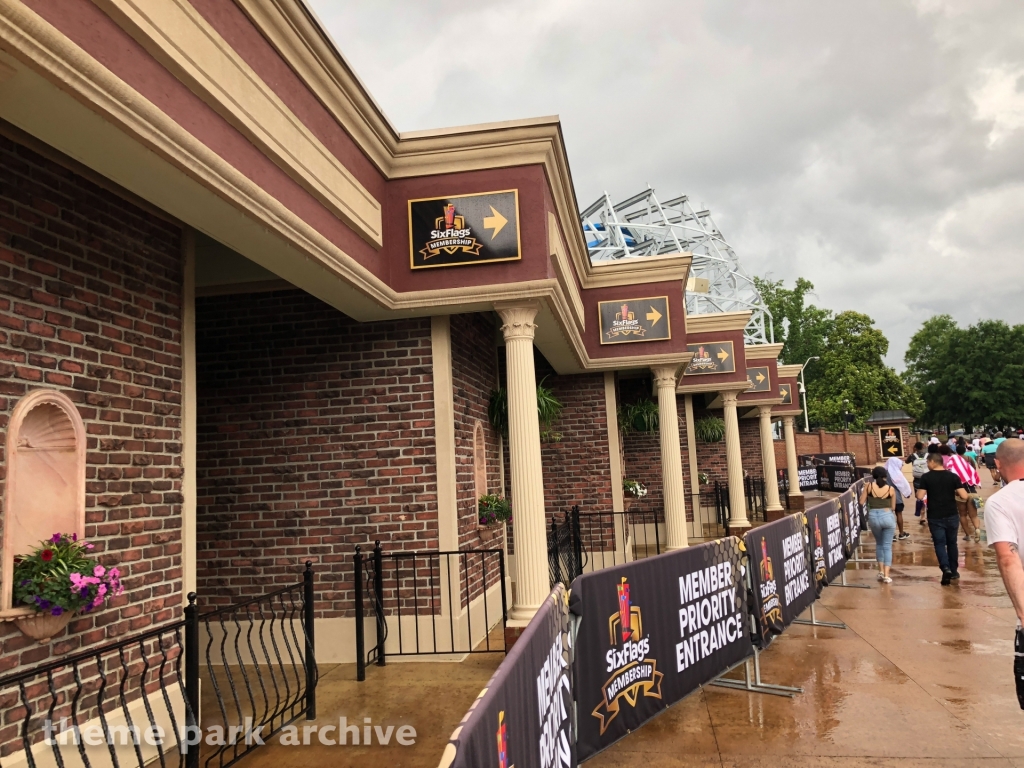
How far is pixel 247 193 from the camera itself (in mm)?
4309

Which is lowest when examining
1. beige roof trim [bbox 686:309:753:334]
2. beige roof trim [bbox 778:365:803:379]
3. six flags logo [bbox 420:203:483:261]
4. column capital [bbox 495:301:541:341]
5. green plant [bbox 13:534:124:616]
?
green plant [bbox 13:534:124:616]

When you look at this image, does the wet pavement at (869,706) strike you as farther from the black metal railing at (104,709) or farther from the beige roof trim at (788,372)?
the beige roof trim at (788,372)

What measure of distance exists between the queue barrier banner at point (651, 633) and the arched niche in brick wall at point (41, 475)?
296cm

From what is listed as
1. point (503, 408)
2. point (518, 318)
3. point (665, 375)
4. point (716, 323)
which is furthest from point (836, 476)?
point (518, 318)

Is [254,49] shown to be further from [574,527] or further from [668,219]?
[668,219]

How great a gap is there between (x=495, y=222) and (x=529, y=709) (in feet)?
16.2

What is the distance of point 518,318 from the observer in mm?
6965

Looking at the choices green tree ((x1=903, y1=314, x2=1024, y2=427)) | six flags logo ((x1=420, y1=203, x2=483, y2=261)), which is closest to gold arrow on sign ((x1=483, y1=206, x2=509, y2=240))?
six flags logo ((x1=420, y1=203, x2=483, y2=261))

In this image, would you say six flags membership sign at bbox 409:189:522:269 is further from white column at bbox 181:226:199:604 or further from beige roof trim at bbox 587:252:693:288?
beige roof trim at bbox 587:252:693:288

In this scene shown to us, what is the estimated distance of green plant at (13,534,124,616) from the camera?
370 cm

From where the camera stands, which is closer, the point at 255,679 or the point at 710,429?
the point at 255,679

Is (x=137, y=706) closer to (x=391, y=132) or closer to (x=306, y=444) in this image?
(x=306, y=444)

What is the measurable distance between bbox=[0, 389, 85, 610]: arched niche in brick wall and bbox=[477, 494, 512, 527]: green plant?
14.4 feet

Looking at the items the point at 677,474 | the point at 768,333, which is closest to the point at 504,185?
the point at 677,474
